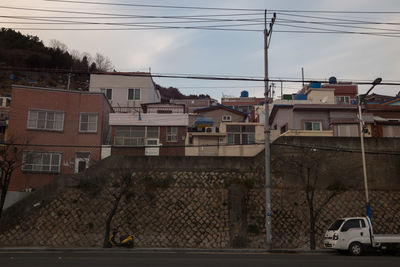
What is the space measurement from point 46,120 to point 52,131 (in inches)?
41.8

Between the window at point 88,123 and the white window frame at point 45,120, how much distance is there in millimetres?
1613

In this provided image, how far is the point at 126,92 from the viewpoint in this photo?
4391 centimetres

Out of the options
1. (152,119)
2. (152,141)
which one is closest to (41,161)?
(152,141)

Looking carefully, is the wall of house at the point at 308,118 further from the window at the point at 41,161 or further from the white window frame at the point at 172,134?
the window at the point at 41,161

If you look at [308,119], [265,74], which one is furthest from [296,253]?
[308,119]

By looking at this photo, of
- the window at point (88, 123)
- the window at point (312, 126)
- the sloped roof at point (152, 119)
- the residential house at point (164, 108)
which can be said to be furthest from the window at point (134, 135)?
the window at point (312, 126)

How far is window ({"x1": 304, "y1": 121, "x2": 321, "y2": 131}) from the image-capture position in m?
30.8

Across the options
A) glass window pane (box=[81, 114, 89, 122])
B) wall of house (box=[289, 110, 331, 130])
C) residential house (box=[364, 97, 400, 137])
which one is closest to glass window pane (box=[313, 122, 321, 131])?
wall of house (box=[289, 110, 331, 130])

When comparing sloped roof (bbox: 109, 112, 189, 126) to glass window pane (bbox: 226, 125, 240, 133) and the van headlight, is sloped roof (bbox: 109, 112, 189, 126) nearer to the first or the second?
glass window pane (bbox: 226, 125, 240, 133)

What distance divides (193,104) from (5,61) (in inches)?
1778

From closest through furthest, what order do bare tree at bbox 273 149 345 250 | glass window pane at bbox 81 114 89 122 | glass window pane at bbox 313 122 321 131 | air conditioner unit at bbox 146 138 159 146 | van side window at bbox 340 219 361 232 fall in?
1. van side window at bbox 340 219 361 232
2. bare tree at bbox 273 149 345 250
3. glass window pane at bbox 81 114 89 122
4. glass window pane at bbox 313 122 321 131
5. air conditioner unit at bbox 146 138 159 146

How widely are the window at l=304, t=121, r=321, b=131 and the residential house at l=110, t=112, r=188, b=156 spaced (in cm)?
1116

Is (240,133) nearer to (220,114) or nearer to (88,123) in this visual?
(220,114)

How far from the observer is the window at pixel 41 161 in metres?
26.5
